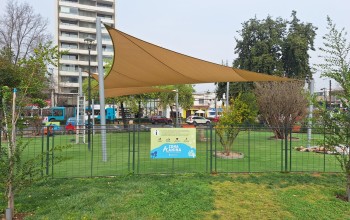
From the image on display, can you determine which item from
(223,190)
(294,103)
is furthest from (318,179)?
(294,103)

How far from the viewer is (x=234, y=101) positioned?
12242mm

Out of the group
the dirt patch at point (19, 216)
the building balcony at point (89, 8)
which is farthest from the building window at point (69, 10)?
the dirt patch at point (19, 216)

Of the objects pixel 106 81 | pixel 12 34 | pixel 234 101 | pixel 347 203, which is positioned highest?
pixel 12 34

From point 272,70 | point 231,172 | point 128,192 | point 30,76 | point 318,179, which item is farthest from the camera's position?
point 272,70

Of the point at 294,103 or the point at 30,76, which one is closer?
the point at 30,76

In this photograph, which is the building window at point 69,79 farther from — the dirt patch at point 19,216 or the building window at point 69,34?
the dirt patch at point 19,216

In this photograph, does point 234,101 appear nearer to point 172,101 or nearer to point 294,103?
point 294,103

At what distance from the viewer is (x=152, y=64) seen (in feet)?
33.2

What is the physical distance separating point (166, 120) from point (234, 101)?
30841mm

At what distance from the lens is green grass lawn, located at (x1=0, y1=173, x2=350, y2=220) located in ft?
16.6

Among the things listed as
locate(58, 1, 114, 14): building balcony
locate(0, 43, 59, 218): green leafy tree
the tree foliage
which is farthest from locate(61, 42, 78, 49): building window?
locate(0, 43, 59, 218): green leafy tree

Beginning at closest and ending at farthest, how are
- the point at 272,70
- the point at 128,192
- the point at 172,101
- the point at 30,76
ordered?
the point at 30,76 < the point at 128,192 < the point at 272,70 < the point at 172,101

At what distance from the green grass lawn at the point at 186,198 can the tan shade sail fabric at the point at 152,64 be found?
3.31m

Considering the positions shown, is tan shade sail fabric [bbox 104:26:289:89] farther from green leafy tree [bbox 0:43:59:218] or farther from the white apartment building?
the white apartment building
